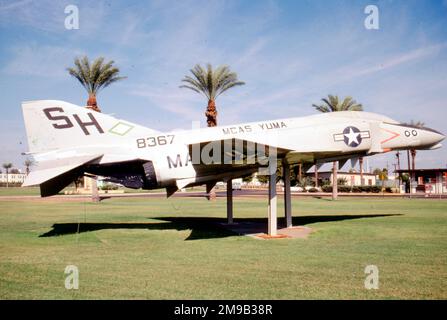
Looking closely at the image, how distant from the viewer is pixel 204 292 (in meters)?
7.50

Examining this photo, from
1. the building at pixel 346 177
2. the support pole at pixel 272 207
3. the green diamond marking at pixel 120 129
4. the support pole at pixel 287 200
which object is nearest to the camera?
the support pole at pixel 272 207

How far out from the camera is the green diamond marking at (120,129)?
16812mm

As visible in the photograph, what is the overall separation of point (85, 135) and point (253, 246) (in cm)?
888

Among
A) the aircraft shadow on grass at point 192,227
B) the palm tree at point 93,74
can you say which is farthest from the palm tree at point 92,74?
the aircraft shadow on grass at point 192,227

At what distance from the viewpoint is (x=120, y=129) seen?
1688 cm

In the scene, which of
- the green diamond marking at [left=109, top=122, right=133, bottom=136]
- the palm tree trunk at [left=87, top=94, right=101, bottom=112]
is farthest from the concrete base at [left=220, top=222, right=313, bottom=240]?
the palm tree trunk at [left=87, top=94, right=101, bottom=112]

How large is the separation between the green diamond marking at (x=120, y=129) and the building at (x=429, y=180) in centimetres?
5196

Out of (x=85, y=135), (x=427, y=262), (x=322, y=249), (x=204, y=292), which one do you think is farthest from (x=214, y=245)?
(x=85, y=135)

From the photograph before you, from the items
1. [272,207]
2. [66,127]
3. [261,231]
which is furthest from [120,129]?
[261,231]

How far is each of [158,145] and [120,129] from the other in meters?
1.89

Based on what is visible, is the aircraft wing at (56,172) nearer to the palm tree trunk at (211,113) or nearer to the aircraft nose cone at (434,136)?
the aircraft nose cone at (434,136)
